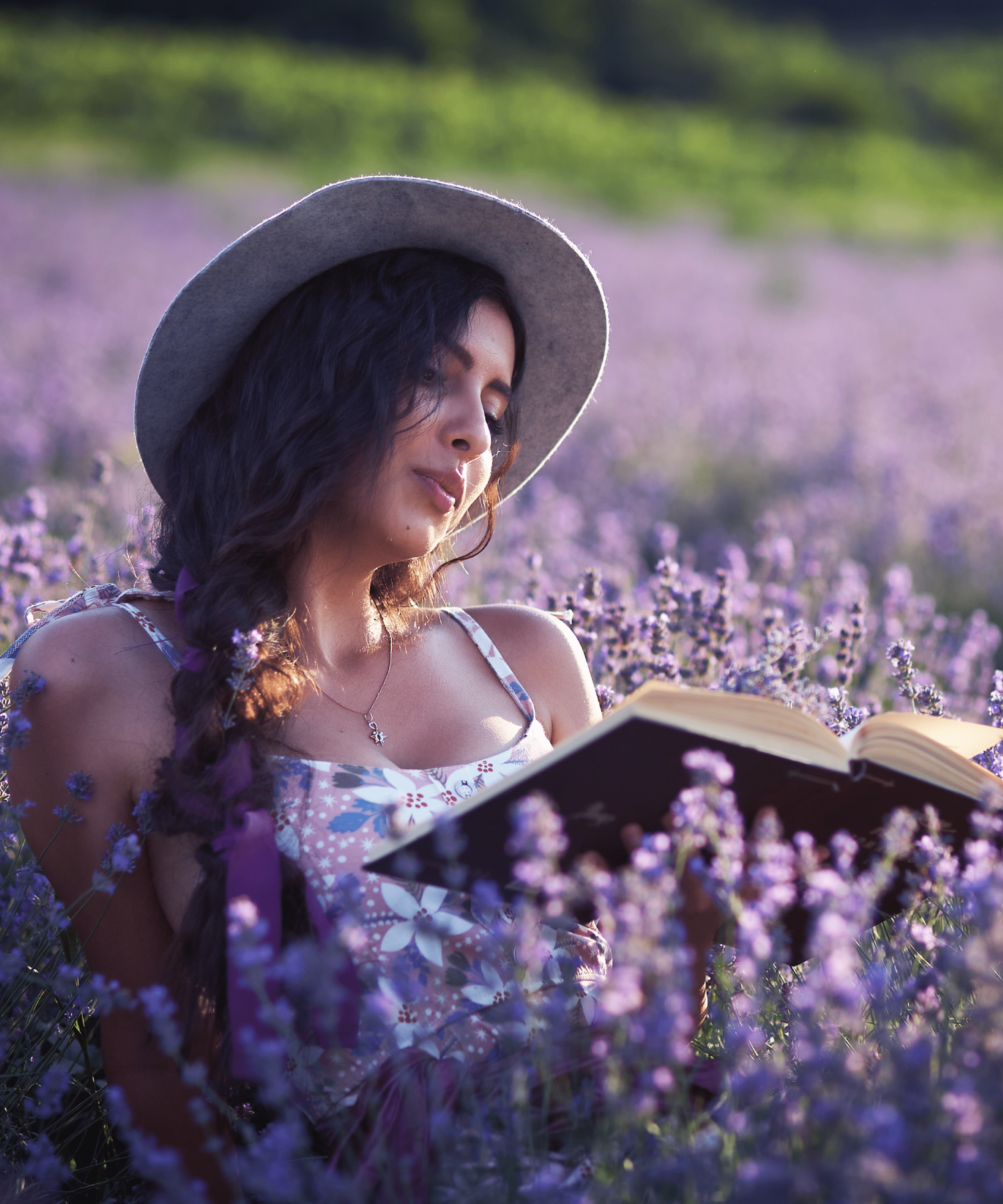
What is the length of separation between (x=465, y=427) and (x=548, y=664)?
462 millimetres

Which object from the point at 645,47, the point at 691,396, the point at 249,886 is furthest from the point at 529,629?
the point at 645,47

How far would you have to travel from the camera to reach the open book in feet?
3.28

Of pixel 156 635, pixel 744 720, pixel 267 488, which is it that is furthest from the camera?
pixel 267 488

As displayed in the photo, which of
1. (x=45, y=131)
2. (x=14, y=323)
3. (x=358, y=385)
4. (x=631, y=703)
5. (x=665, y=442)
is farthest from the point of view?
(x=45, y=131)

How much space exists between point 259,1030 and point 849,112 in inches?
1086

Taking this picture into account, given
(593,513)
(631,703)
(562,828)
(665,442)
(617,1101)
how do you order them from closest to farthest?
(617,1101), (631,703), (562,828), (593,513), (665,442)

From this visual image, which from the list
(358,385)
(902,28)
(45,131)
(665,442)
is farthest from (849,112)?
(358,385)

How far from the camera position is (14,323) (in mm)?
7398

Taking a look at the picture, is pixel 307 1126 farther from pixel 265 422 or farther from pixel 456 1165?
pixel 265 422

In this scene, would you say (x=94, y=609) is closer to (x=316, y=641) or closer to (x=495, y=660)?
(x=316, y=641)

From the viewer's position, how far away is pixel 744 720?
40.8 inches

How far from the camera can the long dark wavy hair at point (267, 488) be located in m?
1.33

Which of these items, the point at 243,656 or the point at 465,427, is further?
the point at 465,427

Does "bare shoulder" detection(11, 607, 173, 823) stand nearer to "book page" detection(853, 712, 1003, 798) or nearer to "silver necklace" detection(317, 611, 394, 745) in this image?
"silver necklace" detection(317, 611, 394, 745)
